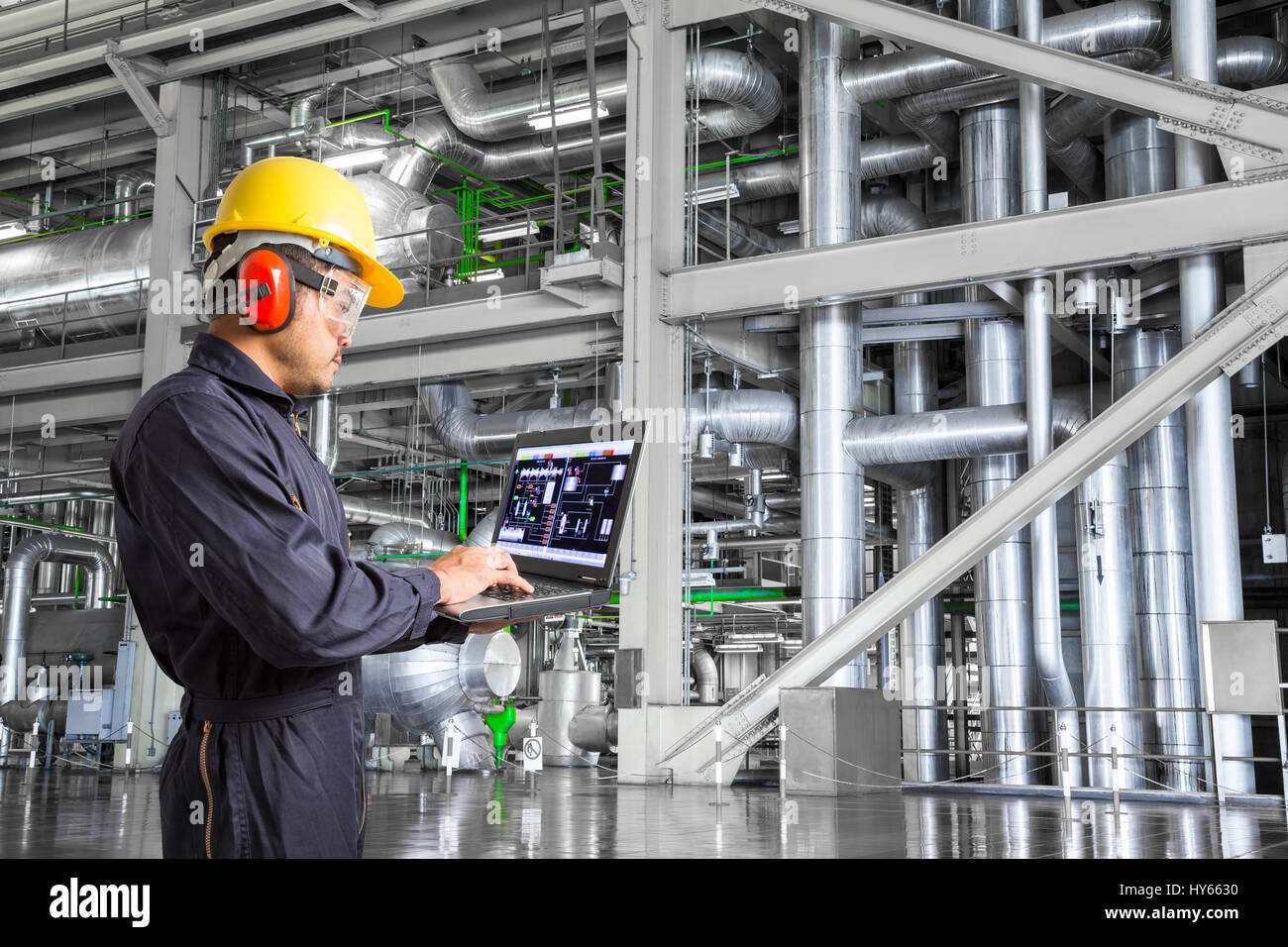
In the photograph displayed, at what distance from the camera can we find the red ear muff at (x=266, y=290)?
176 cm

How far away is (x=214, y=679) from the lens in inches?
64.1

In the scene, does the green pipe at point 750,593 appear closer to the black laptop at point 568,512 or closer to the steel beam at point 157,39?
the steel beam at point 157,39

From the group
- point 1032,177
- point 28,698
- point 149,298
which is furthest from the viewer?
point 28,698

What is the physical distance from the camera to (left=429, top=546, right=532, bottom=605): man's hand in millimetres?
1745

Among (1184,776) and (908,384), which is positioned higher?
(908,384)

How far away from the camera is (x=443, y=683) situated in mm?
14344

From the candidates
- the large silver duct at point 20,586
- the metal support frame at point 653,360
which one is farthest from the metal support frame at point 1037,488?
the large silver duct at point 20,586

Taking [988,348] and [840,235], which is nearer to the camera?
[840,235]

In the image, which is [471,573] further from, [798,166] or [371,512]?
[371,512]

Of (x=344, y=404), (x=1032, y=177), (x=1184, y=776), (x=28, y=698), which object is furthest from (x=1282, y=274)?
(x=28, y=698)
